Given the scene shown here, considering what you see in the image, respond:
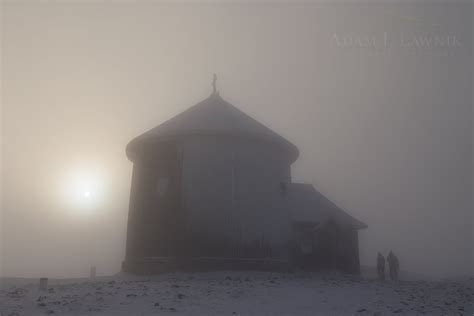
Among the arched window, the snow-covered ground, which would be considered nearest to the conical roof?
the arched window

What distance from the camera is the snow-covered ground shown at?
37.2 feet

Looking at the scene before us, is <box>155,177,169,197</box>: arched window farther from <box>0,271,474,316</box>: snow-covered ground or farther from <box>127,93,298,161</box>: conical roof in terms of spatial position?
<box>0,271,474,316</box>: snow-covered ground

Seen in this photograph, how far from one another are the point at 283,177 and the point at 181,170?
5381 millimetres

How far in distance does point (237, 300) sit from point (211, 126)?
10.3 meters

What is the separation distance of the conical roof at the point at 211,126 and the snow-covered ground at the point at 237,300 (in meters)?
7.33

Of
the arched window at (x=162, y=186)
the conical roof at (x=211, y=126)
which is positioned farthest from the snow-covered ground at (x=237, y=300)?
the conical roof at (x=211, y=126)

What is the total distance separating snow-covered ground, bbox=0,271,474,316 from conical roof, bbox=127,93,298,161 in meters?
A: 7.33

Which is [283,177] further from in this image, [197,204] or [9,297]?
[9,297]

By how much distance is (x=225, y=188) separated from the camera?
1986 centimetres

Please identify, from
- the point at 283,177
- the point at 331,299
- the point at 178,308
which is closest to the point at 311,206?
the point at 283,177

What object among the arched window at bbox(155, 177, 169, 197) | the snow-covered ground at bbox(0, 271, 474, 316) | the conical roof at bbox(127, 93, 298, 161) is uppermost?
the conical roof at bbox(127, 93, 298, 161)

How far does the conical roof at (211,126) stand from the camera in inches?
812

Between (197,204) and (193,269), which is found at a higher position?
(197,204)

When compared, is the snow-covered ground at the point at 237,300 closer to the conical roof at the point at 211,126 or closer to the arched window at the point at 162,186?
the arched window at the point at 162,186
